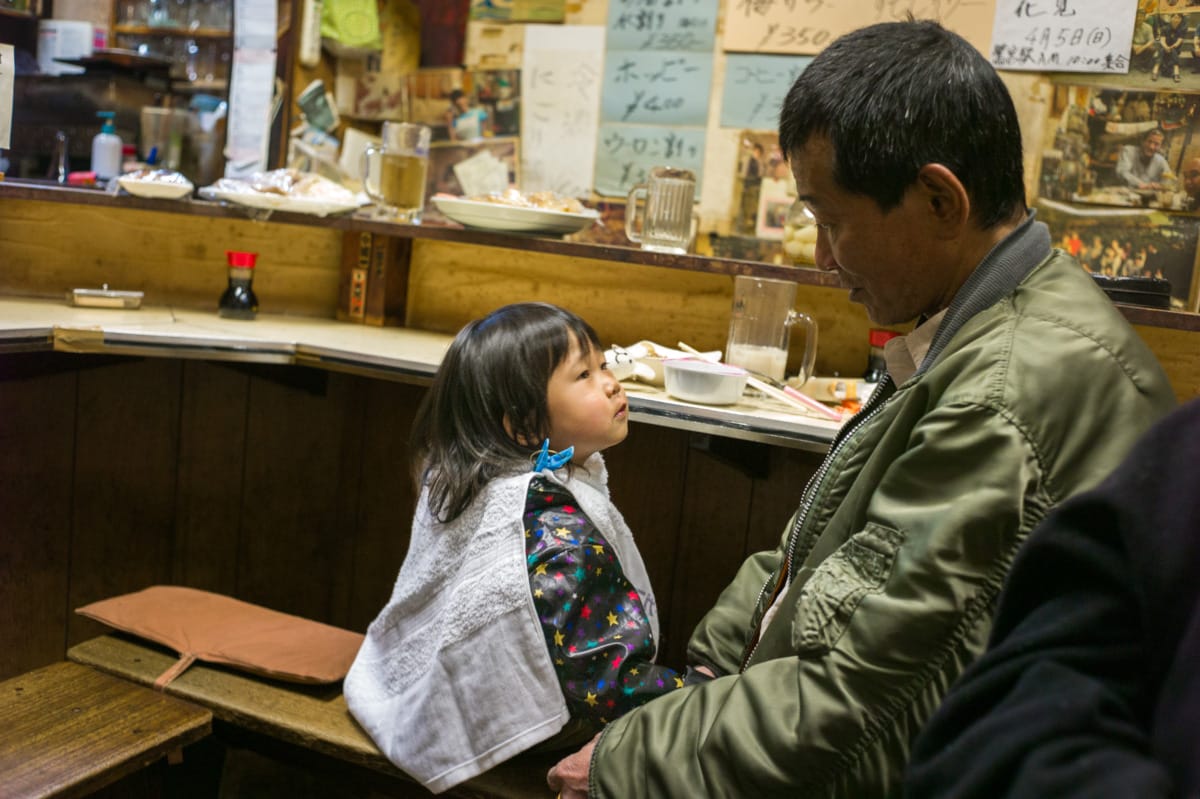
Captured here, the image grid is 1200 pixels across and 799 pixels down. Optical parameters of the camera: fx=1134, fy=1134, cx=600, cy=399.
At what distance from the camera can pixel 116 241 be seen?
2.85 metres

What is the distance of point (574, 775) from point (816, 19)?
196 centimetres

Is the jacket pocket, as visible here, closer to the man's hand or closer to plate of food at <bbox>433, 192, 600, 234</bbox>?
the man's hand

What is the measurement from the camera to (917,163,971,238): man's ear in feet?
3.94

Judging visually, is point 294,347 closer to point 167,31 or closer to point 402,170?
point 402,170

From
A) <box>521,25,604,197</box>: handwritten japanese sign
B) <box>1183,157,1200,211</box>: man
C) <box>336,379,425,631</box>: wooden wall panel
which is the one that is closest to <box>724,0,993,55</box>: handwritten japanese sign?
<box>521,25,604,197</box>: handwritten japanese sign

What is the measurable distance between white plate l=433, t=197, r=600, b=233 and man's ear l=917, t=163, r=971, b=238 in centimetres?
138

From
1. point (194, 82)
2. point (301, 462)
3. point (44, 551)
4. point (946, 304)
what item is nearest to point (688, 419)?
point (946, 304)

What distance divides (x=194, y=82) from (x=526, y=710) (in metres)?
3.08

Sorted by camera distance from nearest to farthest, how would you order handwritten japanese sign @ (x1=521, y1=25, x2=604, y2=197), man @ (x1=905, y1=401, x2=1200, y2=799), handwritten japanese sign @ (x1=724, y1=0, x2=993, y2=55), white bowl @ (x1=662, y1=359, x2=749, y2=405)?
1. man @ (x1=905, y1=401, x2=1200, y2=799)
2. white bowl @ (x1=662, y1=359, x2=749, y2=405)
3. handwritten japanese sign @ (x1=724, y1=0, x2=993, y2=55)
4. handwritten japanese sign @ (x1=521, y1=25, x2=604, y2=197)

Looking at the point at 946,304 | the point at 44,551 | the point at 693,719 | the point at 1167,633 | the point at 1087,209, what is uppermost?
the point at 1087,209

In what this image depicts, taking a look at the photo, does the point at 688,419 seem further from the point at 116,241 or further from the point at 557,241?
the point at 116,241

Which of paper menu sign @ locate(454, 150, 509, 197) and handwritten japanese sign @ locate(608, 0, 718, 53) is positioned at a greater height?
handwritten japanese sign @ locate(608, 0, 718, 53)

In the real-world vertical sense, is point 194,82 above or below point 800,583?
above

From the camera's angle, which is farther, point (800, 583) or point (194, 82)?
point (194, 82)
